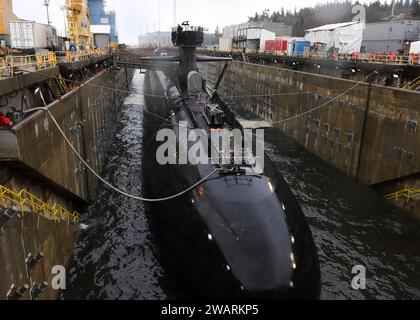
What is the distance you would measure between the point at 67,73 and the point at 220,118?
14.3 m

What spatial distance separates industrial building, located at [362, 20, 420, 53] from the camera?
179 ft

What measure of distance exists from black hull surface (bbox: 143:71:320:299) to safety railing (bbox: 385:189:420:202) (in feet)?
38.2

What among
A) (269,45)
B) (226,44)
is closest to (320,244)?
(269,45)

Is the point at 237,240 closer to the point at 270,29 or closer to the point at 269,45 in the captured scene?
the point at 269,45

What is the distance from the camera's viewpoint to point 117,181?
2775 cm

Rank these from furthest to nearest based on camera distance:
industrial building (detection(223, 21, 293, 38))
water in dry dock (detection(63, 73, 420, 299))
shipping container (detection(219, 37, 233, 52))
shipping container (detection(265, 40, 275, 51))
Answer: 1. industrial building (detection(223, 21, 293, 38))
2. shipping container (detection(219, 37, 233, 52))
3. shipping container (detection(265, 40, 275, 51))
4. water in dry dock (detection(63, 73, 420, 299))

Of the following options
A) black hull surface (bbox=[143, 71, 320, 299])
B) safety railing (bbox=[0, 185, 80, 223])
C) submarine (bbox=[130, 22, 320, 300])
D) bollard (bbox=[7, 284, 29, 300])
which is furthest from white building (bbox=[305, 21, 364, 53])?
bollard (bbox=[7, 284, 29, 300])

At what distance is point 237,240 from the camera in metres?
11.4

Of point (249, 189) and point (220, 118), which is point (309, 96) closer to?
point (220, 118)

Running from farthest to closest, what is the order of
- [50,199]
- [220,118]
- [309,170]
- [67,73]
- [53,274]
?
1. [309,170]
2. [67,73]
3. [220,118]
4. [50,199]
5. [53,274]

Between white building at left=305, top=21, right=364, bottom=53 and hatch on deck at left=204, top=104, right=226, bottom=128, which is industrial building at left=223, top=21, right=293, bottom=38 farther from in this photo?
hatch on deck at left=204, top=104, right=226, bottom=128
